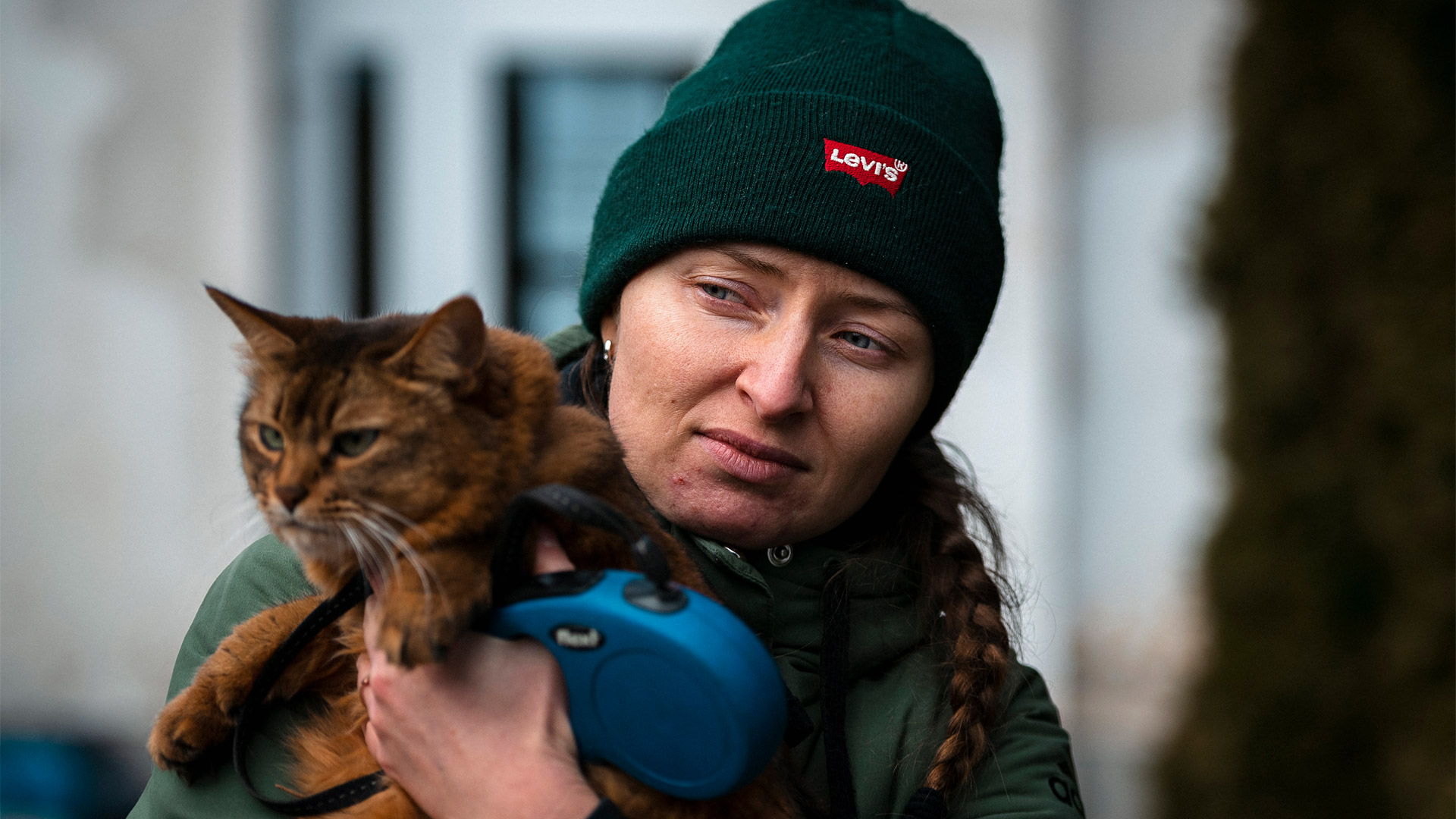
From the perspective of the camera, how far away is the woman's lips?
1551 millimetres

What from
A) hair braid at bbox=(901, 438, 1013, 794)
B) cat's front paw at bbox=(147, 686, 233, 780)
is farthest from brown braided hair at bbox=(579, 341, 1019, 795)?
cat's front paw at bbox=(147, 686, 233, 780)

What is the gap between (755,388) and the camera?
1.51 m

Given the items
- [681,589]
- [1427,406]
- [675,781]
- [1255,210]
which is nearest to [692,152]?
[681,589]

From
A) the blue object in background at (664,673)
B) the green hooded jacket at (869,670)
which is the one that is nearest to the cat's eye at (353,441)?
the blue object in background at (664,673)

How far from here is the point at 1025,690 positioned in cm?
Answer: 172

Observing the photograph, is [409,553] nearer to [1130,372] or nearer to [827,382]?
[827,382]

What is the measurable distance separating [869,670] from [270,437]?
2.88 ft

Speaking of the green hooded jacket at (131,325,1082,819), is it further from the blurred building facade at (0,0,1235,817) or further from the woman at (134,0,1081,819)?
the blurred building facade at (0,0,1235,817)

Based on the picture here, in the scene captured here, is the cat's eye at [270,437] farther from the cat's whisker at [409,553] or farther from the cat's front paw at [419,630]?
the cat's front paw at [419,630]

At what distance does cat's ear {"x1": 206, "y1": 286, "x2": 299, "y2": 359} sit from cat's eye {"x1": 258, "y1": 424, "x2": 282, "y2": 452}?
3.4 inches

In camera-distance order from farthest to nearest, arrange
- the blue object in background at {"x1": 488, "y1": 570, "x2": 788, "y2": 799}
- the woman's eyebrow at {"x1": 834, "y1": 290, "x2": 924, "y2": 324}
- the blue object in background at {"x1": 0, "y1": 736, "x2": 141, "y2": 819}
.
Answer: the blue object in background at {"x1": 0, "y1": 736, "x2": 141, "y2": 819} → the woman's eyebrow at {"x1": 834, "y1": 290, "x2": 924, "y2": 324} → the blue object in background at {"x1": 488, "y1": 570, "x2": 788, "y2": 799}

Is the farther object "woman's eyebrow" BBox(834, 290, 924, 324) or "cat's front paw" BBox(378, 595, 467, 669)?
"woman's eyebrow" BBox(834, 290, 924, 324)

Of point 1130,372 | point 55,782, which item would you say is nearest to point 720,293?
point 1130,372

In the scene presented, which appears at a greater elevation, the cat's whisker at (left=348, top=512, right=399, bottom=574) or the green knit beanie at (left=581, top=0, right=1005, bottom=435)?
the green knit beanie at (left=581, top=0, right=1005, bottom=435)
